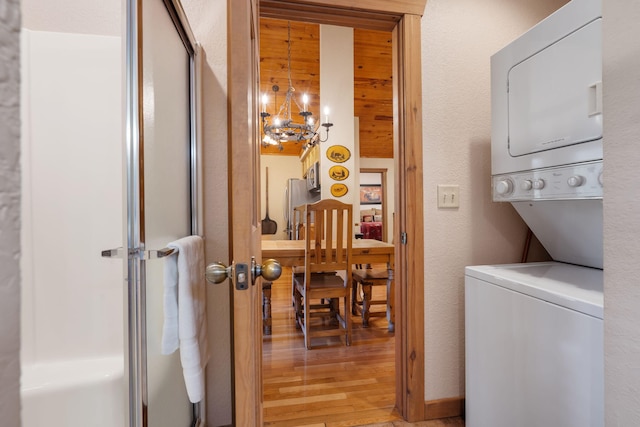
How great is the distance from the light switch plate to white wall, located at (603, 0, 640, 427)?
95cm

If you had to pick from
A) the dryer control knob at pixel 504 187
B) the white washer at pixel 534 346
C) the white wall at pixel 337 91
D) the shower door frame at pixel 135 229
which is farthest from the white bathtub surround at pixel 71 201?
the white wall at pixel 337 91

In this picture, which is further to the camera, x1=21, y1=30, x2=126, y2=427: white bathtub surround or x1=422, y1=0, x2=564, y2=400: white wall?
x1=422, y1=0, x2=564, y2=400: white wall

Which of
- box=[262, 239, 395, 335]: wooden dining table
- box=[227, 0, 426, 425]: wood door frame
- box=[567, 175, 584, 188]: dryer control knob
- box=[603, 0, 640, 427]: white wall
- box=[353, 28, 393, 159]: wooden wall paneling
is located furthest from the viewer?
box=[353, 28, 393, 159]: wooden wall paneling

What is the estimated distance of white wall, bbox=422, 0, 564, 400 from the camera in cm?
150

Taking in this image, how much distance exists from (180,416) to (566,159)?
169 centimetres

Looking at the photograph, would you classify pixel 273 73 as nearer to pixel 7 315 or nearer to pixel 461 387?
pixel 461 387

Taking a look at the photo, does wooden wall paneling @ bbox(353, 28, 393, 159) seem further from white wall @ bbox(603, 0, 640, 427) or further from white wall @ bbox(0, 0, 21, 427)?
white wall @ bbox(0, 0, 21, 427)

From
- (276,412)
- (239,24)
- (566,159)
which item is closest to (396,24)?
(566,159)

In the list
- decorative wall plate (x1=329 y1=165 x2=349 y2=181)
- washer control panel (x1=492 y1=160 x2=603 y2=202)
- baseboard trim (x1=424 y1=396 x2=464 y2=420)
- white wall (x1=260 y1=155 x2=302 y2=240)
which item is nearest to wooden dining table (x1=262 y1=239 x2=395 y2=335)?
baseboard trim (x1=424 y1=396 x2=464 y2=420)

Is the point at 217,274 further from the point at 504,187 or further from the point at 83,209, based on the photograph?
the point at 504,187

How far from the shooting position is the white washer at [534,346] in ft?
2.74

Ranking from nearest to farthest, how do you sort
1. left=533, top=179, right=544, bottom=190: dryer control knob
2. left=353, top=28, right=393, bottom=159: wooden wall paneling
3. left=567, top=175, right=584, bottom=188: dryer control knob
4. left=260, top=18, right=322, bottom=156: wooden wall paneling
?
left=567, top=175, right=584, bottom=188: dryer control knob < left=533, top=179, right=544, bottom=190: dryer control knob < left=260, top=18, right=322, bottom=156: wooden wall paneling < left=353, top=28, right=393, bottom=159: wooden wall paneling

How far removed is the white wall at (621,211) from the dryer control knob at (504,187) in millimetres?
793

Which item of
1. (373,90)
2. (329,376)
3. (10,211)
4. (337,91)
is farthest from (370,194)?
(10,211)
